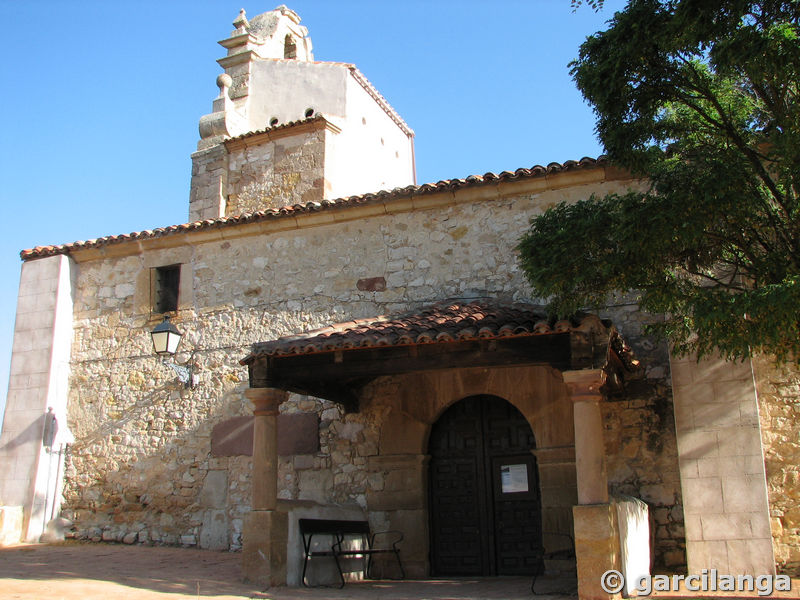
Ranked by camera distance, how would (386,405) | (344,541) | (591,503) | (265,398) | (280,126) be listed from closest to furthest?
(591,503)
(265,398)
(344,541)
(386,405)
(280,126)

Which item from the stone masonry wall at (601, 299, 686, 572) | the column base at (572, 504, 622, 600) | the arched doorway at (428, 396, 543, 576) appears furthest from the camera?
the arched doorway at (428, 396, 543, 576)

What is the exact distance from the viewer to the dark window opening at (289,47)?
15.6m

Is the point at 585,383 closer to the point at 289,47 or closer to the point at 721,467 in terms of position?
the point at 721,467

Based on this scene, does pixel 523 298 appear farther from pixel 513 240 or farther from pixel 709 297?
pixel 709 297

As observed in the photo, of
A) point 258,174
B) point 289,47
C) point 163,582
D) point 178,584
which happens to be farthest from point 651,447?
point 289,47

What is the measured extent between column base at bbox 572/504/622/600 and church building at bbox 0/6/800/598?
0.05ft

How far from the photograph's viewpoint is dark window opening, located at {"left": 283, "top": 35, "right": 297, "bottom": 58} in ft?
51.3

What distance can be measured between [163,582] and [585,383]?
422 cm

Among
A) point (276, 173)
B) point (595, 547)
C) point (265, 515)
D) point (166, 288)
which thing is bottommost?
point (595, 547)

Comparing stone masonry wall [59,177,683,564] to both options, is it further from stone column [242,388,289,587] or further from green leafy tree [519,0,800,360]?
green leafy tree [519,0,800,360]

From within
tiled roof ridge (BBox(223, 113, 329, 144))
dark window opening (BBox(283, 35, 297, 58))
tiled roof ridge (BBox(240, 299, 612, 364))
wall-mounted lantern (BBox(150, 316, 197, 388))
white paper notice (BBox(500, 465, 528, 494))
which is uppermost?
dark window opening (BBox(283, 35, 297, 58))

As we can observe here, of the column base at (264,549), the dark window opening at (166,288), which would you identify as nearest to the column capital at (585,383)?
the column base at (264,549)

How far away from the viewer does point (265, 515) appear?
7195mm

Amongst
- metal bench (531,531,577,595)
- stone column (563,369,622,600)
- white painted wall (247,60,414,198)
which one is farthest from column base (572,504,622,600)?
white painted wall (247,60,414,198)
